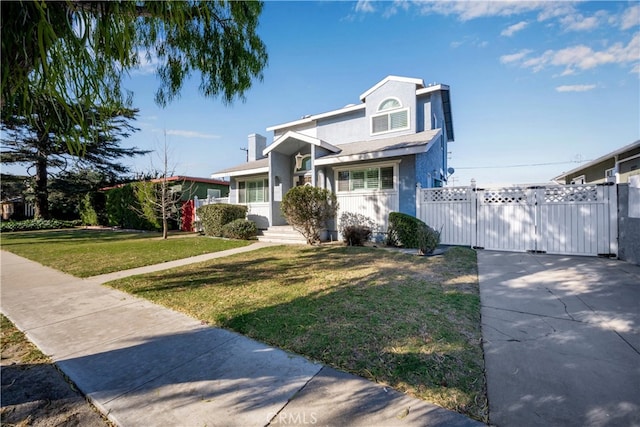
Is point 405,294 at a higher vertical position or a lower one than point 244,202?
lower

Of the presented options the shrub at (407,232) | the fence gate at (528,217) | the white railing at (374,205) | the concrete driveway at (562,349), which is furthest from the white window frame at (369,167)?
the concrete driveway at (562,349)

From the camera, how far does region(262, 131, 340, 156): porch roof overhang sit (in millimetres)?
11725

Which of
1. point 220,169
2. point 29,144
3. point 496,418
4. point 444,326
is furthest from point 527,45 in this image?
point 29,144

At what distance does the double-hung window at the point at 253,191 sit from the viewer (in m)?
14.8

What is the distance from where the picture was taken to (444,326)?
3.39 m

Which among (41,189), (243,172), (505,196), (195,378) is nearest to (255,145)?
(243,172)

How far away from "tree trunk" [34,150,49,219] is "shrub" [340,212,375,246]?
85.1ft

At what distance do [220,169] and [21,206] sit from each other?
26.1 m

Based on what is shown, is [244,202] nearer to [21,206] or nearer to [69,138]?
[69,138]

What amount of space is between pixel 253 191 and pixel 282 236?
4.30 m

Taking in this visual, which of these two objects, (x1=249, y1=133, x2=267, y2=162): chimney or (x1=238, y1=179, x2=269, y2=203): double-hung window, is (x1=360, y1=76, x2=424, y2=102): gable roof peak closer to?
(x1=238, y1=179, x2=269, y2=203): double-hung window

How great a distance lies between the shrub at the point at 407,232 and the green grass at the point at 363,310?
0.71 m

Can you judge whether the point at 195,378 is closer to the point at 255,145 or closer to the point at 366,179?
the point at 366,179

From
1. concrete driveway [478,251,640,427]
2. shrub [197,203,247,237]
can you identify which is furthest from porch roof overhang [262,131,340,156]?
concrete driveway [478,251,640,427]
